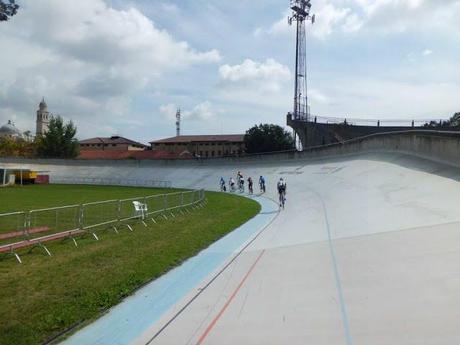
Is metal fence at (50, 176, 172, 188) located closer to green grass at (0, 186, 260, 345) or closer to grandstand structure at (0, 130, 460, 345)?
grandstand structure at (0, 130, 460, 345)

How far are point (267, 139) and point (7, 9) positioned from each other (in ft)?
314

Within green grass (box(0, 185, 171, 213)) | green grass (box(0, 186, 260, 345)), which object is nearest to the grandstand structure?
green grass (box(0, 186, 260, 345))

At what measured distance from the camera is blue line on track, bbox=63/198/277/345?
714 cm

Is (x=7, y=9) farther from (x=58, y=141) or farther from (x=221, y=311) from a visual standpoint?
(x=58, y=141)

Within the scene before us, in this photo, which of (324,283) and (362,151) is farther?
(362,151)

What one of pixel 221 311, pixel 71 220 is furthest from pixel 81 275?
pixel 71 220

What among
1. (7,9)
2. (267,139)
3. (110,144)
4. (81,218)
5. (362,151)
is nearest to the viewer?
(7,9)

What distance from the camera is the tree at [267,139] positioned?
10275 cm

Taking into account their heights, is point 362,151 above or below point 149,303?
above

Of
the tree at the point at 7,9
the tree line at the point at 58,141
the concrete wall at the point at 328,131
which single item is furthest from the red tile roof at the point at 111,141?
the tree at the point at 7,9

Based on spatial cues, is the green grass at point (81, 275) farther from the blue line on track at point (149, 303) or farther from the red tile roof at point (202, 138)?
the red tile roof at point (202, 138)

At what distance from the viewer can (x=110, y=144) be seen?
17825 cm

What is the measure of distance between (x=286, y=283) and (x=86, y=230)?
815 centimetres

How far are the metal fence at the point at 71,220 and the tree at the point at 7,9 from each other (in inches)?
223
